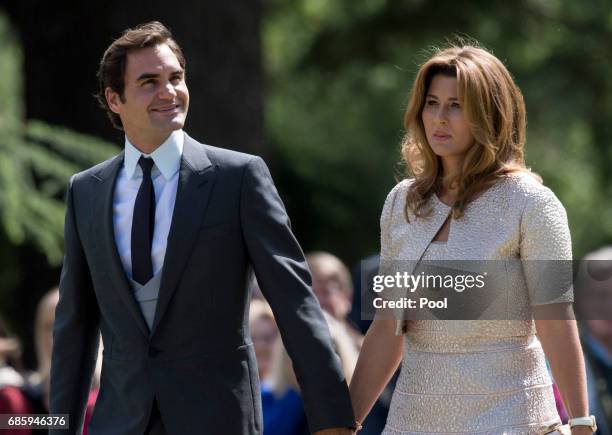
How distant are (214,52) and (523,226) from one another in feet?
15.0

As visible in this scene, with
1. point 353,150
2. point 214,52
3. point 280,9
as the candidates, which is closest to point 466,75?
point 214,52

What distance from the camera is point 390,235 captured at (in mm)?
4742

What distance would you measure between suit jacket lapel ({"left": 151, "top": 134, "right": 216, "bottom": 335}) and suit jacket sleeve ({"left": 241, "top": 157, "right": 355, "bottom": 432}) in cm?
15

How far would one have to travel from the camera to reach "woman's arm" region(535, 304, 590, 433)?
170 inches

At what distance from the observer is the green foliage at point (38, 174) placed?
649cm

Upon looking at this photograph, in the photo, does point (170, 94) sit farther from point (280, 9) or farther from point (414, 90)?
point (280, 9)

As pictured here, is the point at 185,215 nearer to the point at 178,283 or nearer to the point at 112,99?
the point at 178,283

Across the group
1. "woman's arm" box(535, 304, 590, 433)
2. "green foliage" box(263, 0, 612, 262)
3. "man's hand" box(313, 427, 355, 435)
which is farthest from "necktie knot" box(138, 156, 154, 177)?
"green foliage" box(263, 0, 612, 262)

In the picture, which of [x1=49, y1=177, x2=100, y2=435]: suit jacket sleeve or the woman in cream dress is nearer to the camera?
the woman in cream dress

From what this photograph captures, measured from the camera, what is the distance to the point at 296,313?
14.9ft

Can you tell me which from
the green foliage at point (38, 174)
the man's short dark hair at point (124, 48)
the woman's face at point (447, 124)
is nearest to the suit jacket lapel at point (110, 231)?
the man's short dark hair at point (124, 48)

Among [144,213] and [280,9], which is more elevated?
[280,9]

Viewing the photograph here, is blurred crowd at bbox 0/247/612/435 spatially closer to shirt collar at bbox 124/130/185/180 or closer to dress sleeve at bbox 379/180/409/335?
dress sleeve at bbox 379/180/409/335

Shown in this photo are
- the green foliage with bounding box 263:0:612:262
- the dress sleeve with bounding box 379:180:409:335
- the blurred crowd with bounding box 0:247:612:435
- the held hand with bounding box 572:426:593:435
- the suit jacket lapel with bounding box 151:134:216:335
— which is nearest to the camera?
the held hand with bounding box 572:426:593:435
